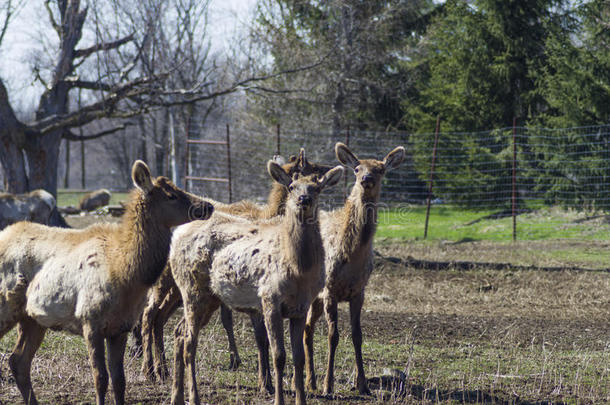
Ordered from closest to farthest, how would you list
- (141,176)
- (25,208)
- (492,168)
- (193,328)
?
(141,176)
(193,328)
(25,208)
(492,168)

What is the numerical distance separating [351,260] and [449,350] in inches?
71.0

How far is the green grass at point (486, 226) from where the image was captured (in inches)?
630

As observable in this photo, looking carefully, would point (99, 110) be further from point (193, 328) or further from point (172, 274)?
point (193, 328)

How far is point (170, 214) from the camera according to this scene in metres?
5.42

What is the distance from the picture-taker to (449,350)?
7344 mm

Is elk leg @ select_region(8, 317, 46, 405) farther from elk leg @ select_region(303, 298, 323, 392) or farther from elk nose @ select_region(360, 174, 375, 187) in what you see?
elk nose @ select_region(360, 174, 375, 187)

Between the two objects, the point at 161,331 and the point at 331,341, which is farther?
the point at 161,331

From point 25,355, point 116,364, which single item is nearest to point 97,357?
point 116,364

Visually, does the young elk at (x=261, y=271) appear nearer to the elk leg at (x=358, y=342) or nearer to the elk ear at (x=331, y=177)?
the elk ear at (x=331, y=177)

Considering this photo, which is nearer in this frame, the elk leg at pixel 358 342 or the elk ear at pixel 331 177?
the elk ear at pixel 331 177

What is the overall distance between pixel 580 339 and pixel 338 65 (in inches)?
686

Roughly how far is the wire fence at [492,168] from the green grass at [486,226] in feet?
1.00

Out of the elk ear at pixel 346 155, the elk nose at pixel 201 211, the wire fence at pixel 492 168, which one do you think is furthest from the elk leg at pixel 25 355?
the wire fence at pixel 492 168

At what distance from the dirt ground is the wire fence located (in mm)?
5532
